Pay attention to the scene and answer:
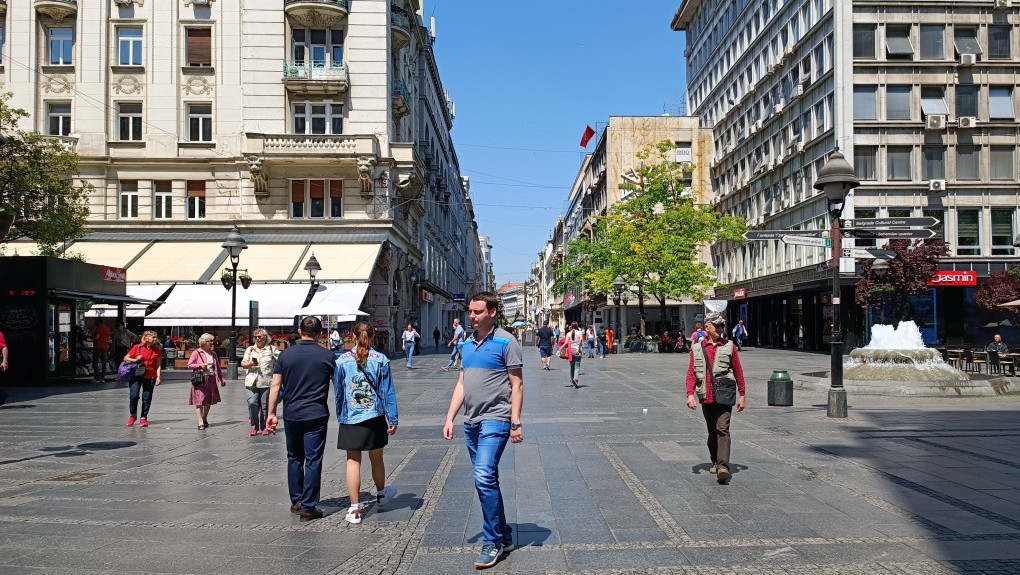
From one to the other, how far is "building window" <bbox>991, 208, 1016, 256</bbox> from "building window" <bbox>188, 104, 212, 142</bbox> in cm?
3604

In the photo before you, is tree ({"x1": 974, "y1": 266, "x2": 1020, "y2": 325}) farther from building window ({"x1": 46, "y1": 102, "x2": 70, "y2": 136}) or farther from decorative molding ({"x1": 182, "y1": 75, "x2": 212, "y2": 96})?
building window ({"x1": 46, "y1": 102, "x2": 70, "y2": 136})

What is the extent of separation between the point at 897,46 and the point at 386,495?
120 ft

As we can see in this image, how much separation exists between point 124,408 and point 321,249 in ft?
58.0

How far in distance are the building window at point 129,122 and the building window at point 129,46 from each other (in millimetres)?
1929

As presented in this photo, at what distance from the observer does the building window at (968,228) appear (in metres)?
35.2

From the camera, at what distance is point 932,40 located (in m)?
35.5

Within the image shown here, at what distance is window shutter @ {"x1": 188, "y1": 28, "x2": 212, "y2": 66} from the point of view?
33.6 m

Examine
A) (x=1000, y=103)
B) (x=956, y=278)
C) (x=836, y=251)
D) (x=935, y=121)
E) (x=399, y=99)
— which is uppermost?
(x=399, y=99)

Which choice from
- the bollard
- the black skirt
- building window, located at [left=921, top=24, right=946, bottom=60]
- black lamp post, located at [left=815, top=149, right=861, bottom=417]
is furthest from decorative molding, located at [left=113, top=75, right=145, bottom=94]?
building window, located at [left=921, top=24, right=946, bottom=60]

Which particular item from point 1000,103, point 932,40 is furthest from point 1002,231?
point 932,40

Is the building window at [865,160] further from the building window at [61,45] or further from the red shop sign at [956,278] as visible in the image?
the building window at [61,45]

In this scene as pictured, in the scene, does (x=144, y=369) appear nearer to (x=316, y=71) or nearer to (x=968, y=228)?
(x=316, y=71)

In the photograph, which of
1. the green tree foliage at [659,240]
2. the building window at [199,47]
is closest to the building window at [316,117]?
the building window at [199,47]

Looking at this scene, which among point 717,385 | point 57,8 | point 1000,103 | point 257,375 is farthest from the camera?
point 1000,103
